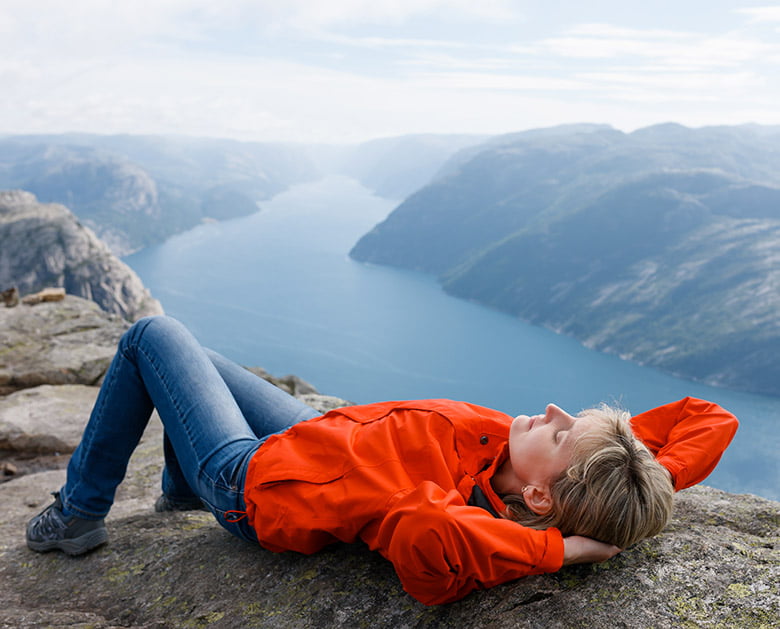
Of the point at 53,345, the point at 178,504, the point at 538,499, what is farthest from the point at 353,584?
the point at 53,345

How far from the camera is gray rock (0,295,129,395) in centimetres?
1023

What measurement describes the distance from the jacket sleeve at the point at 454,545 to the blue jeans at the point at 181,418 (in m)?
1.27

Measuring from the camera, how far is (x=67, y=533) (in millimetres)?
4238

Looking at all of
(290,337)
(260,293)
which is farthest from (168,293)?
(290,337)

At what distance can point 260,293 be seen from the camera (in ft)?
505

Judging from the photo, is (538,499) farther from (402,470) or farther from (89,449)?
(89,449)

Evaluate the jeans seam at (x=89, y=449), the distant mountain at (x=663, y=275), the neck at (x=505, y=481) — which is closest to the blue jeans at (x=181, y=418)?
the jeans seam at (x=89, y=449)

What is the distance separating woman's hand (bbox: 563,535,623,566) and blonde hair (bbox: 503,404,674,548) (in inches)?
1.3

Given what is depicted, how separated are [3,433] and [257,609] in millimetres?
6547

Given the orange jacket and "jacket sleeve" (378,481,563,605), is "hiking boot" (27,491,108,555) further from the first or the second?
"jacket sleeve" (378,481,563,605)

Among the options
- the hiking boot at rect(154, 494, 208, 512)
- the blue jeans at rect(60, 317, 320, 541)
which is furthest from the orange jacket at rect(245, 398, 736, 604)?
the hiking boot at rect(154, 494, 208, 512)

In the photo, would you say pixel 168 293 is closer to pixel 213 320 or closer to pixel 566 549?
pixel 213 320

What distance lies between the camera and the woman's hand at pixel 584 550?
2.81m

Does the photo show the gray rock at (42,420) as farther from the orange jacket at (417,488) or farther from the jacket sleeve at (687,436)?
the jacket sleeve at (687,436)
